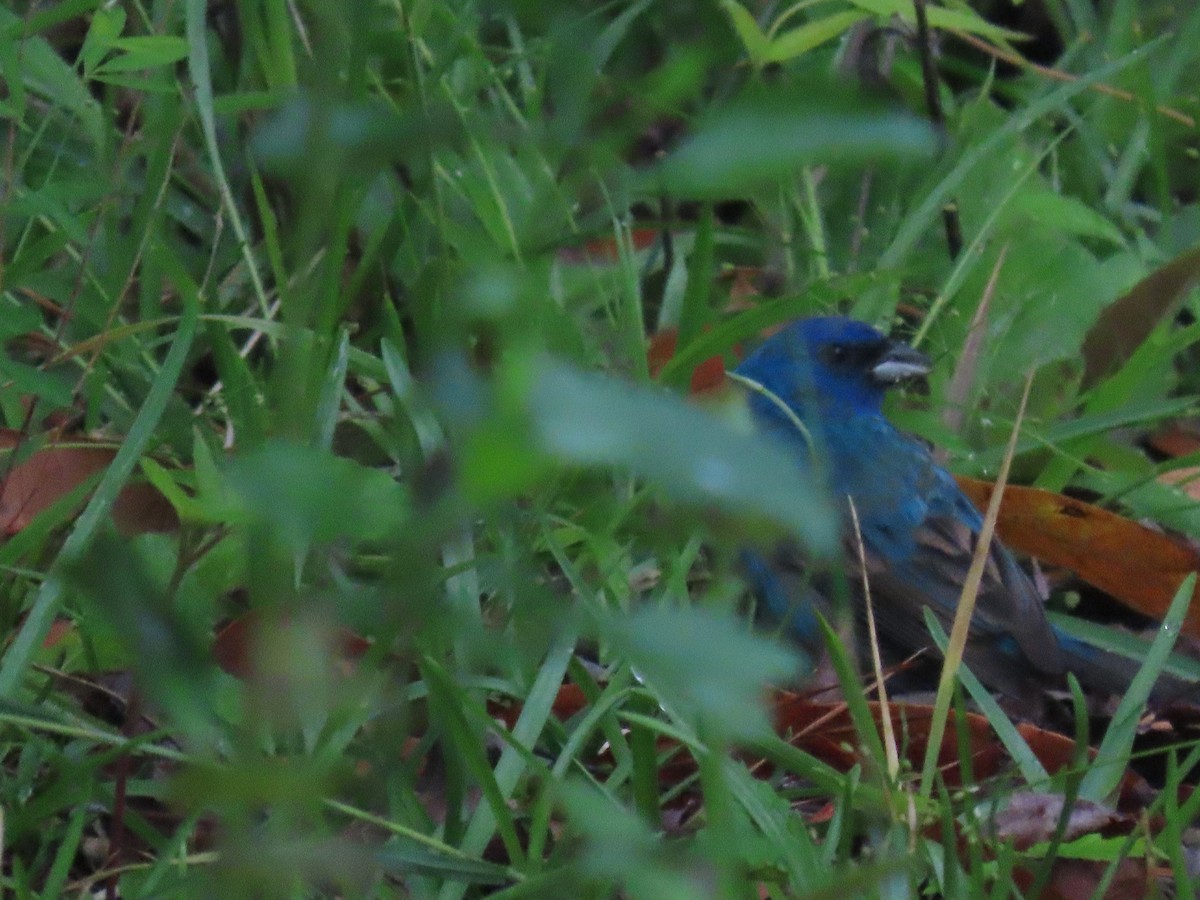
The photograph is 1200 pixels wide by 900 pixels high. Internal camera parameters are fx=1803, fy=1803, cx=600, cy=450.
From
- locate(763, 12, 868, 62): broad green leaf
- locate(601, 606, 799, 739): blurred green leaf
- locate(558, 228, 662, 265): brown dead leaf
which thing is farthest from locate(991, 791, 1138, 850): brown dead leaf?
locate(558, 228, 662, 265): brown dead leaf

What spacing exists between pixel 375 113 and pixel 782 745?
123 centimetres

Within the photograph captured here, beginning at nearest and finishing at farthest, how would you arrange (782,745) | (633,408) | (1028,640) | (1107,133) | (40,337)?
(633,408)
(782,745)
(1028,640)
(40,337)
(1107,133)

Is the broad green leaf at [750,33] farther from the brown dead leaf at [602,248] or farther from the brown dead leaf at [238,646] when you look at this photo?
the brown dead leaf at [238,646]

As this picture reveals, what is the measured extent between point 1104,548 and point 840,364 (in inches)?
28.9

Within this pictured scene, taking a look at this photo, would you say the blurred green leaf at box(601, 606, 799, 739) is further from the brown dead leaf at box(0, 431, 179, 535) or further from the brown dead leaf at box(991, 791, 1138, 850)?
the brown dead leaf at box(0, 431, 179, 535)

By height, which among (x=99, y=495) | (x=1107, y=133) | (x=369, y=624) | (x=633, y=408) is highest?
(x=633, y=408)

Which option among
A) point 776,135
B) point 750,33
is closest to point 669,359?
point 750,33

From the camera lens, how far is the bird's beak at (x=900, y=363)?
292cm

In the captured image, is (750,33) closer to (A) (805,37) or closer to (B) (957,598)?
(A) (805,37)

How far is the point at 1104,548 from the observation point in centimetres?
247

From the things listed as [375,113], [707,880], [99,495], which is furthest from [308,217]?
[99,495]

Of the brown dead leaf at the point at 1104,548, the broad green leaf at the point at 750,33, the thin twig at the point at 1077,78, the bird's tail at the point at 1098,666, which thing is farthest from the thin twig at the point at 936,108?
the bird's tail at the point at 1098,666

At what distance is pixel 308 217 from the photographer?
0.52m

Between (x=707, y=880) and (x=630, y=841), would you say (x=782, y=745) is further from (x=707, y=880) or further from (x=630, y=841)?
(x=630, y=841)
